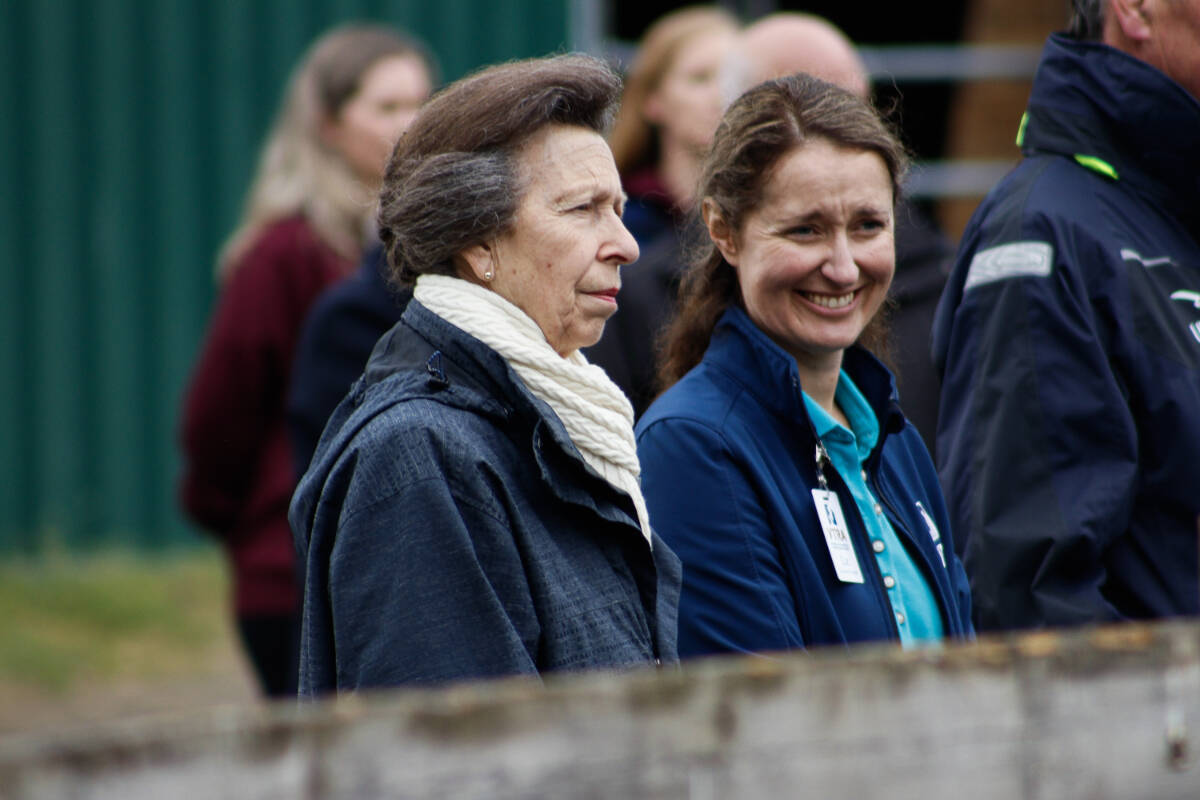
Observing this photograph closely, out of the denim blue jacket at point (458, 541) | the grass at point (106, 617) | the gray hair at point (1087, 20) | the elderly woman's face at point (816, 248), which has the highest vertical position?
the gray hair at point (1087, 20)

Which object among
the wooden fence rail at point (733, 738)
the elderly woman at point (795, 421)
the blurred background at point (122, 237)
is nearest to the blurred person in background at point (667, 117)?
the elderly woman at point (795, 421)

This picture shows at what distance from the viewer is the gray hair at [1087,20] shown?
9.51 feet

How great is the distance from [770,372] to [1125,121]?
80 cm

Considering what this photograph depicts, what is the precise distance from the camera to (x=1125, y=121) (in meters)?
2.74

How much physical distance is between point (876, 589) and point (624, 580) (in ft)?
1.48

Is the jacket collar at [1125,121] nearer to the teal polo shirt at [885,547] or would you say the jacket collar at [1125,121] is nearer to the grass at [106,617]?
the teal polo shirt at [885,547]

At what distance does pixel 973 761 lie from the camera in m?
1.16

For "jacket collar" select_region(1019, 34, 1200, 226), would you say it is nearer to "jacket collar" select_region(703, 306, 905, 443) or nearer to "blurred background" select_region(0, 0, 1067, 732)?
"jacket collar" select_region(703, 306, 905, 443)

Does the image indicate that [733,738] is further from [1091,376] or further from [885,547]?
[1091,376]

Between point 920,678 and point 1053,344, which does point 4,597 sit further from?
point 920,678

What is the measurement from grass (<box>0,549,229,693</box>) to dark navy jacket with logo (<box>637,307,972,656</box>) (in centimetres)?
475

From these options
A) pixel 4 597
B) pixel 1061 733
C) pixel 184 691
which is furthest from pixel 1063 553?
pixel 4 597

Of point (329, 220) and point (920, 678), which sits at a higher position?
point (920, 678)

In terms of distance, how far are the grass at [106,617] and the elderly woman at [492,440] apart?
480 cm
